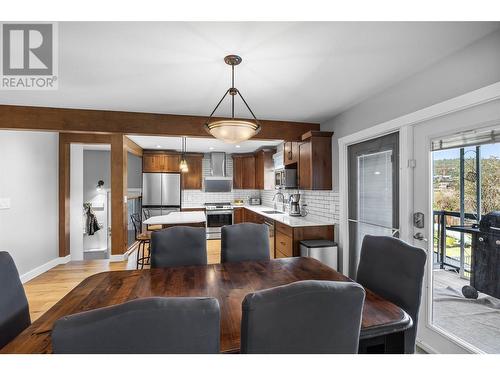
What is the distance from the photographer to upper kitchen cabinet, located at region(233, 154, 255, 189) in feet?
21.3

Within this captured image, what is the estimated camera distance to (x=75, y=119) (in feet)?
9.76

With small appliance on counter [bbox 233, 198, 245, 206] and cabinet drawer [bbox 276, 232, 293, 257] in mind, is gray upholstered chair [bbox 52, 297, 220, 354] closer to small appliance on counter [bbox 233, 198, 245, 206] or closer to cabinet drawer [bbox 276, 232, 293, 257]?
cabinet drawer [bbox 276, 232, 293, 257]

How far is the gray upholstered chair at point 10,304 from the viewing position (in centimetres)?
118

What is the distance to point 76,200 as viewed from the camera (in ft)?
15.0

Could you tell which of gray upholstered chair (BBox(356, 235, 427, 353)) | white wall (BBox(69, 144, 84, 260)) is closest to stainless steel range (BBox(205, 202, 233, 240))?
white wall (BBox(69, 144, 84, 260))

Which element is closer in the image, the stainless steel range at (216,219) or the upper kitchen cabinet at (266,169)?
the upper kitchen cabinet at (266,169)

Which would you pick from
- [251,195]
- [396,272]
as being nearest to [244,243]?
[396,272]

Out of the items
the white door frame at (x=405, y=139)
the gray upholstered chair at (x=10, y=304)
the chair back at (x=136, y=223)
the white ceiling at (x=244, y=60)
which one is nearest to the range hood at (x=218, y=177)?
the chair back at (x=136, y=223)

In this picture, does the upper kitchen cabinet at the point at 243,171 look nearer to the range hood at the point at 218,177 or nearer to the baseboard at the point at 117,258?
the range hood at the point at 218,177

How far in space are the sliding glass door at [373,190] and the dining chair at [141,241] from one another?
2.88 m

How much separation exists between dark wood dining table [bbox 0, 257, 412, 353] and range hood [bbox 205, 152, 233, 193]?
467 centimetres

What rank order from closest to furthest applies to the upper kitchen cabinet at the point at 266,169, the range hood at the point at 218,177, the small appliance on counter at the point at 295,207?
1. the small appliance on counter at the point at 295,207
2. the upper kitchen cabinet at the point at 266,169
3. the range hood at the point at 218,177
